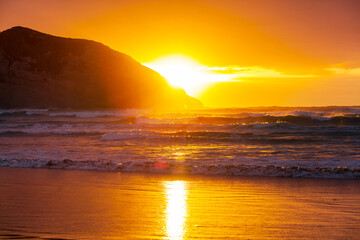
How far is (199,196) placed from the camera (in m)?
6.36

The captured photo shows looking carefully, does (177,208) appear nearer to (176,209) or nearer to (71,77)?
(176,209)

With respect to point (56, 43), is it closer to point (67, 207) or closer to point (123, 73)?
point (123, 73)

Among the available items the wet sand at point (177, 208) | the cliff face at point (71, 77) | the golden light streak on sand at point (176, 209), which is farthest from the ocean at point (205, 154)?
the cliff face at point (71, 77)

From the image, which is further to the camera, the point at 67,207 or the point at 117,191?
the point at 117,191

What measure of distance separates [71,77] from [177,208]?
160 ft

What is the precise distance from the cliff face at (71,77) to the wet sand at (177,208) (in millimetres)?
43280

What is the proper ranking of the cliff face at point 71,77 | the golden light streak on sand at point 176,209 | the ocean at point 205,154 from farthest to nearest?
the cliff face at point 71,77, the ocean at point 205,154, the golden light streak on sand at point 176,209

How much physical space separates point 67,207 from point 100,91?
153 ft

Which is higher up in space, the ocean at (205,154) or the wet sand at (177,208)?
the wet sand at (177,208)

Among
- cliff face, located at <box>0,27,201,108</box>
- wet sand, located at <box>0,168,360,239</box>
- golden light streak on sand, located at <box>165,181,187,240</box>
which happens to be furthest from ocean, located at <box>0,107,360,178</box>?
cliff face, located at <box>0,27,201,108</box>

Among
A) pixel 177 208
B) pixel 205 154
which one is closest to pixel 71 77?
pixel 205 154

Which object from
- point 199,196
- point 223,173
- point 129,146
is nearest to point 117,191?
point 199,196

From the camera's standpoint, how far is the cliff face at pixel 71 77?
49.8m

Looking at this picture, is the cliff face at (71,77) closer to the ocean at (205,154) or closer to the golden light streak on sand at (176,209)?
the ocean at (205,154)
